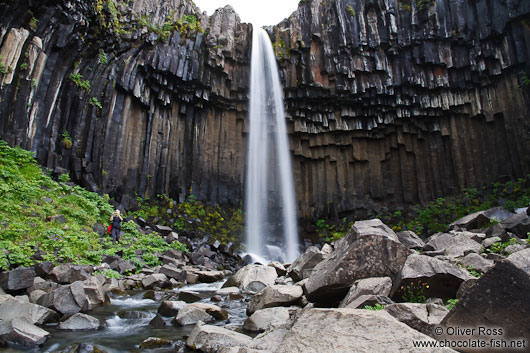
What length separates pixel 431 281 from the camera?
4.33 metres

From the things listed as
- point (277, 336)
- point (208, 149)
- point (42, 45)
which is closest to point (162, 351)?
point (277, 336)

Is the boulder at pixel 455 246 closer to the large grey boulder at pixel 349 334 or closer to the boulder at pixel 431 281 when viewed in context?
the boulder at pixel 431 281

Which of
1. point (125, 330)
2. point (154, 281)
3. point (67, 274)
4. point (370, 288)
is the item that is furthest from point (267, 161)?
point (370, 288)

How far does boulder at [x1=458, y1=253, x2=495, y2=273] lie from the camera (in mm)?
5123

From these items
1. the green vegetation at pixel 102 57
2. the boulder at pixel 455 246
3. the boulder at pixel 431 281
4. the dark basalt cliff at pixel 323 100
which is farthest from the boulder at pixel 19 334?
the green vegetation at pixel 102 57

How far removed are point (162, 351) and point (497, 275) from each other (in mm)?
3552

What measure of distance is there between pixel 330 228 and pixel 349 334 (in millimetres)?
20162

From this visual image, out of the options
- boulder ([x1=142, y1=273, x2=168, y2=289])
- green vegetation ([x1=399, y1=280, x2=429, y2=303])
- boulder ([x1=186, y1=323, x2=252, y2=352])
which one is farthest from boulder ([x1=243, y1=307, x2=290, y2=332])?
boulder ([x1=142, y1=273, x2=168, y2=289])

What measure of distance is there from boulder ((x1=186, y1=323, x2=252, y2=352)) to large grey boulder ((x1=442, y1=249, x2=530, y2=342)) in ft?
7.10

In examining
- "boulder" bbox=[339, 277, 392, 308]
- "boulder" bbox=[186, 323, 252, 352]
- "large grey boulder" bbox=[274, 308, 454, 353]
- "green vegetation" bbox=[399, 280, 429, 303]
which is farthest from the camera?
"boulder" bbox=[339, 277, 392, 308]

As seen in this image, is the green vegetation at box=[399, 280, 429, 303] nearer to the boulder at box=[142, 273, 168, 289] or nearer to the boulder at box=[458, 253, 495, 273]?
the boulder at box=[458, 253, 495, 273]

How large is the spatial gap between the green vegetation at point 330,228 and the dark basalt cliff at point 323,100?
116 cm

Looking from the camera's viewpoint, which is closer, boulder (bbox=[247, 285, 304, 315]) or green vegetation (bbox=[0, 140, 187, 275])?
boulder (bbox=[247, 285, 304, 315])

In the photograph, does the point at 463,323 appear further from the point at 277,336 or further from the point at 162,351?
the point at 162,351
